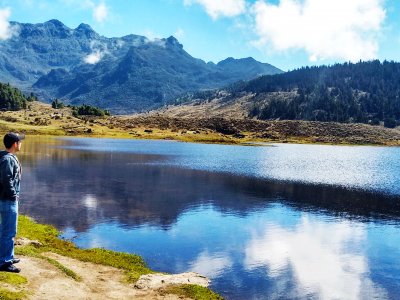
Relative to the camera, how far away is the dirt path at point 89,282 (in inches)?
901

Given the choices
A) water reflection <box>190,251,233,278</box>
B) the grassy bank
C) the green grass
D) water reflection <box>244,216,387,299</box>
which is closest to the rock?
the grassy bank

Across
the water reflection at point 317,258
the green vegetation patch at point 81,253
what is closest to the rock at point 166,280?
the green vegetation patch at point 81,253

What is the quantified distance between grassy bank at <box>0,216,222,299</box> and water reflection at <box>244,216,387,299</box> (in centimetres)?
781

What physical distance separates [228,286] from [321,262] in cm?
1162

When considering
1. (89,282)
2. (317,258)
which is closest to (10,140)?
(89,282)

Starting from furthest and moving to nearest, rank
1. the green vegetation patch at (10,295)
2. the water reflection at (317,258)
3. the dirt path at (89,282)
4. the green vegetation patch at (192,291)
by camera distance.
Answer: the water reflection at (317,258) → the green vegetation patch at (192,291) → the dirt path at (89,282) → the green vegetation patch at (10,295)

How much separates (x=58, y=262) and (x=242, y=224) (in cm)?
2738

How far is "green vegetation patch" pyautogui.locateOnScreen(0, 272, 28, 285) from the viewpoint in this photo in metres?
21.5

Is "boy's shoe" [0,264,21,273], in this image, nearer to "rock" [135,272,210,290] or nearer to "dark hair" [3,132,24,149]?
"dark hair" [3,132,24,149]

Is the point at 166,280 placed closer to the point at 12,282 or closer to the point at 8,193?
the point at 12,282

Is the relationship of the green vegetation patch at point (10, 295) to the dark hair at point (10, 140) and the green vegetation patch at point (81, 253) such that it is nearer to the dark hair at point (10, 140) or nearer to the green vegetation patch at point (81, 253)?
the dark hair at point (10, 140)

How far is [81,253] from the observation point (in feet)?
117

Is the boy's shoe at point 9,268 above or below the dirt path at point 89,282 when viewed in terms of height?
above

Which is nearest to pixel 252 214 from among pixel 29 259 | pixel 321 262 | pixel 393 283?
pixel 321 262
